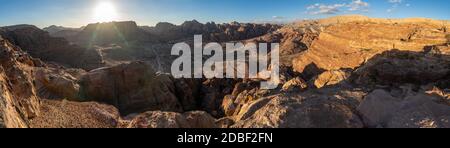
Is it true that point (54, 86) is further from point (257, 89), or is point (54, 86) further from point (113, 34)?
point (113, 34)

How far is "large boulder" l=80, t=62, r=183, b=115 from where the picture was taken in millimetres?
20406

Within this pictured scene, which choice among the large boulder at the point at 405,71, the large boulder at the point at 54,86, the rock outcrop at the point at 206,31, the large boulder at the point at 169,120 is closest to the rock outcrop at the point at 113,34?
the rock outcrop at the point at 206,31

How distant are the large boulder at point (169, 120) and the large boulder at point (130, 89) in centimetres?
1290

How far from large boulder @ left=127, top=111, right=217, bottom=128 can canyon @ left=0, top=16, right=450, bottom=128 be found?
0.9 inches

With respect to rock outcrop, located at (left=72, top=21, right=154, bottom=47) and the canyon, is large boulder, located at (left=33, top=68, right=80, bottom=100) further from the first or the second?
rock outcrop, located at (left=72, top=21, right=154, bottom=47)

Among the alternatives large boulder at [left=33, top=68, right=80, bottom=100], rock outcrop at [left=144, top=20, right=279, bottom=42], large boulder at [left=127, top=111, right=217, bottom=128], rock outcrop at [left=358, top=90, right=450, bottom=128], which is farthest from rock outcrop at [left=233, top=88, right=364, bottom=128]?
rock outcrop at [left=144, top=20, right=279, bottom=42]

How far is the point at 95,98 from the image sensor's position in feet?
66.4

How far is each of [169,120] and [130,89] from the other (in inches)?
609

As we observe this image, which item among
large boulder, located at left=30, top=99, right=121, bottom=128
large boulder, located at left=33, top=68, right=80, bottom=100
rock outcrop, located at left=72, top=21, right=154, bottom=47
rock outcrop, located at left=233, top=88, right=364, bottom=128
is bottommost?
large boulder, located at left=30, top=99, right=121, bottom=128

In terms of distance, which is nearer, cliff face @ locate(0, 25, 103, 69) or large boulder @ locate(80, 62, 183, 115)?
large boulder @ locate(80, 62, 183, 115)
